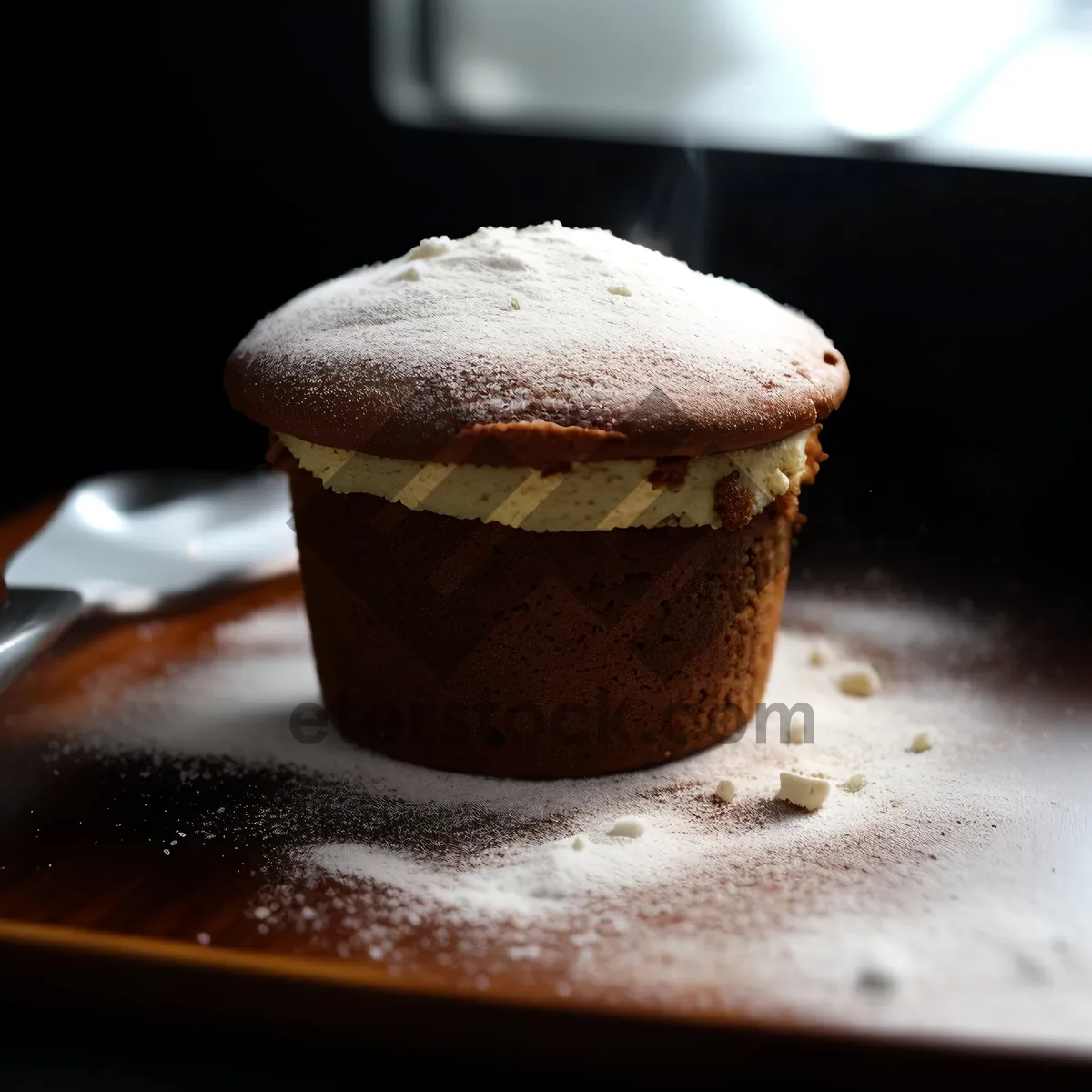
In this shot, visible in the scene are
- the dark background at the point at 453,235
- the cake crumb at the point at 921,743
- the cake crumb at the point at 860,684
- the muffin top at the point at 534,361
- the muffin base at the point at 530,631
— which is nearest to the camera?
the muffin top at the point at 534,361

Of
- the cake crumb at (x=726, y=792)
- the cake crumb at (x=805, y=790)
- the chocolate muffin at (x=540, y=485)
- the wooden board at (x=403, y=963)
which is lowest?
the cake crumb at (x=726, y=792)

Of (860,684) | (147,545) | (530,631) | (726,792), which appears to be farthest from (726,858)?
(147,545)

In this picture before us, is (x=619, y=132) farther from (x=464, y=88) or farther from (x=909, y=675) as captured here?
(x=909, y=675)

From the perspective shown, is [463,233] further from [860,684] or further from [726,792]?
[726,792]

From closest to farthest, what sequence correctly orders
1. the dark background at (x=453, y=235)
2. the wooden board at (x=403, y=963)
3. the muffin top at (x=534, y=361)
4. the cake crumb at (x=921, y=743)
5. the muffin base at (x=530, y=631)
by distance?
the wooden board at (x=403, y=963) < the muffin top at (x=534, y=361) < the muffin base at (x=530, y=631) < the cake crumb at (x=921, y=743) < the dark background at (x=453, y=235)

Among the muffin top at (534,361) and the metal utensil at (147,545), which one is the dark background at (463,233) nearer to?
the metal utensil at (147,545)

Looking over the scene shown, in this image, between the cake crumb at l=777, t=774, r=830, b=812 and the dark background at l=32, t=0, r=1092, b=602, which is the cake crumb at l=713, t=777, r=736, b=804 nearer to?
the cake crumb at l=777, t=774, r=830, b=812

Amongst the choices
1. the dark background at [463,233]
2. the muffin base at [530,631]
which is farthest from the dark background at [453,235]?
the muffin base at [530,631]

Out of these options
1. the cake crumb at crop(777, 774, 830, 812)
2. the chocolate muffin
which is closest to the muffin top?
the chocolate muffin
